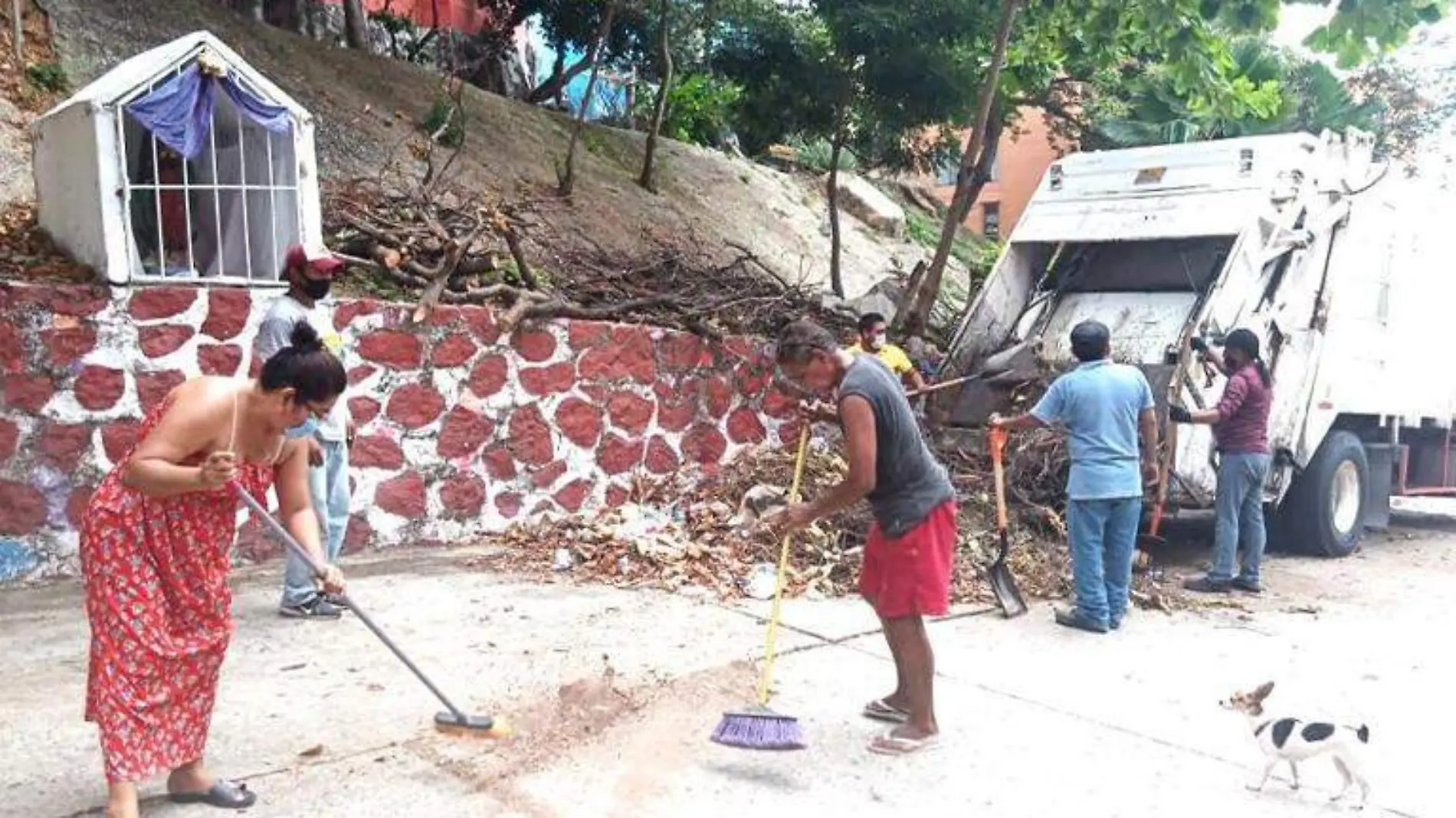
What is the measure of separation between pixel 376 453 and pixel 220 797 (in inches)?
132

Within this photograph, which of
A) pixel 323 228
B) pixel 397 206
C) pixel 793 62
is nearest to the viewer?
pixel 323 228

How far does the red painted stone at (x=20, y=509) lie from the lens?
17.1 ft

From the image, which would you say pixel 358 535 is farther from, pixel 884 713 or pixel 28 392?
pixel 884 713

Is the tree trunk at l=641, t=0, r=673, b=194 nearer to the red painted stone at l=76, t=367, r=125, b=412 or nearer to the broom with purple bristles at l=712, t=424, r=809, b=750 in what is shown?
the red painted stone at l=76, t=367, r=125, b=412

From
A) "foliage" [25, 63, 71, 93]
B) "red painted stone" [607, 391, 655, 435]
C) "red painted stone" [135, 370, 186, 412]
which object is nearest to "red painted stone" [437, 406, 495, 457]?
"red painted stone" [607, 391, 655, 435]

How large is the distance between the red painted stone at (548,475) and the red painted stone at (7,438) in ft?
8.95

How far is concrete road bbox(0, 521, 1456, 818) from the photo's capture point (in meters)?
3.35

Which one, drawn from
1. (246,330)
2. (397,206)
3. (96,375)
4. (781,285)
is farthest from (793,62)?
(96,375)

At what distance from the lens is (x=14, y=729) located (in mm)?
3615

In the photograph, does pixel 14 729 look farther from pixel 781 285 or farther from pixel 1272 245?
pixel 1272 245

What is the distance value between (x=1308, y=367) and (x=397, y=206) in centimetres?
608

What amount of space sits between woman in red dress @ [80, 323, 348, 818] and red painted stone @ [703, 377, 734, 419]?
482cm

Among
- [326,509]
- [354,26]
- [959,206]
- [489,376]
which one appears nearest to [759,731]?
[326,509]

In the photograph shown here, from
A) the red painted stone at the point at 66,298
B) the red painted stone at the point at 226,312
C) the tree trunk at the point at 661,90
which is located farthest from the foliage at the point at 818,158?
the red painted stone at the point at 66,298
